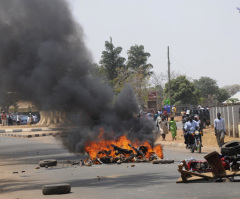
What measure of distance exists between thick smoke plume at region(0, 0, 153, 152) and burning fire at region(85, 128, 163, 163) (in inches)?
33.1

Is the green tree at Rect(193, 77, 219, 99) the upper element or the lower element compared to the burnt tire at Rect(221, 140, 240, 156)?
upper

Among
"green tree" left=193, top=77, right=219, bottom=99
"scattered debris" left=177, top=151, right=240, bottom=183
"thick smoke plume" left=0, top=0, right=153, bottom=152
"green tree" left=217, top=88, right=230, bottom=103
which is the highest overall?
"green tree" left=193, top=77, right=219, bottom=99

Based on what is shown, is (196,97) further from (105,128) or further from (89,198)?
(89,198)

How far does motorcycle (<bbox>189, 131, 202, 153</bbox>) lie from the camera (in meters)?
20.3

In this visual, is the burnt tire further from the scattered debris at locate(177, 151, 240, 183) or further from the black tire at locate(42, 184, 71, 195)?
the black tire at locate(42, 184, 71, 195)

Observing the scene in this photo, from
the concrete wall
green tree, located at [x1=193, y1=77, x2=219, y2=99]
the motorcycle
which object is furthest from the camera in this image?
green tree, located at [x1=193, y1=77, x2=219, y2=99]

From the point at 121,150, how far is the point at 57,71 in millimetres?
5463

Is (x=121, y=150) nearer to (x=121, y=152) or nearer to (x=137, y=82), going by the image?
(x=121, y=152)

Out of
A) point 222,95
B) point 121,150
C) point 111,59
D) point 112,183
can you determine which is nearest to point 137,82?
point 111,59

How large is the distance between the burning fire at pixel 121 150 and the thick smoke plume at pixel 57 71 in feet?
2.76

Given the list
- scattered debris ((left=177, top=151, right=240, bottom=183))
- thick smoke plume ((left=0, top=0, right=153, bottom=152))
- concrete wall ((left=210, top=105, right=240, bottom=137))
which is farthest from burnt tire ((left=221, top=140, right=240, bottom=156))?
concrete wall ((left=210, top=105, right=240, bottom=137))

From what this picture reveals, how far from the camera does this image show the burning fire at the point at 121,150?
15.8 meters

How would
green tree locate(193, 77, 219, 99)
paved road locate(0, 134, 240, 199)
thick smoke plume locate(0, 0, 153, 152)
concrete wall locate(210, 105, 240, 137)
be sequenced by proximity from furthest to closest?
green tree locate(193, 77, 219, 99)
concrete wall locate(210, 105, 240, 137)
thick smoke plume locate(0, 0, 153, 152)
paved road locate(0, 134, 240, 199)

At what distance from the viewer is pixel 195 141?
20.5 metres
